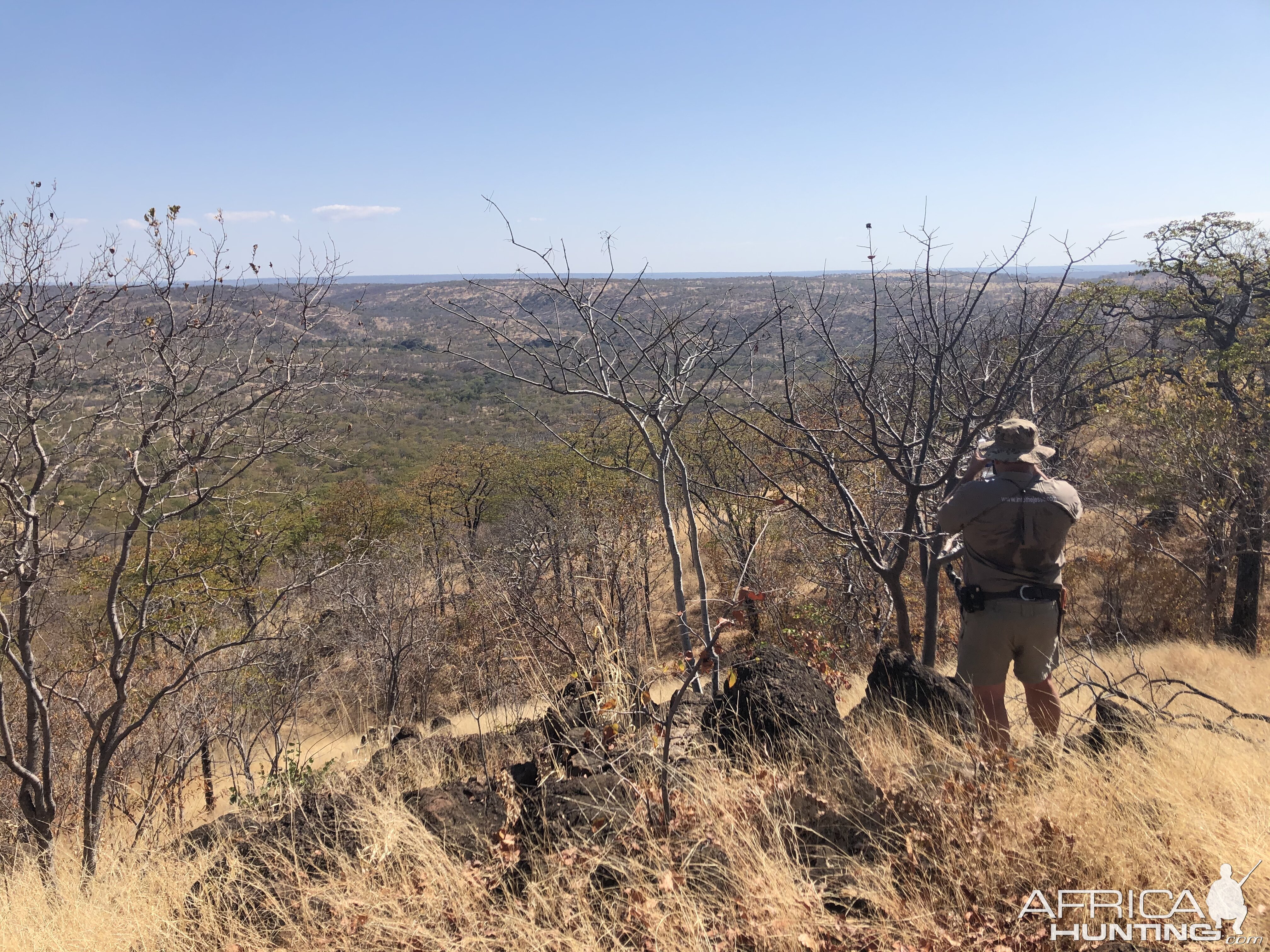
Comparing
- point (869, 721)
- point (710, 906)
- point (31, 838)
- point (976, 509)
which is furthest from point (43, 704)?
point (976, 509)

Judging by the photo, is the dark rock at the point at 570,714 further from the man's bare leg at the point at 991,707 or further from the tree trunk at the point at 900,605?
the tree trunk at the point at 900,605

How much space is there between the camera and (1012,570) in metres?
3.45

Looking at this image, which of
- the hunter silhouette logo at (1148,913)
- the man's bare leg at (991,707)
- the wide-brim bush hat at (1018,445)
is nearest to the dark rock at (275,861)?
the hunter silhouette logo at (1148,913)

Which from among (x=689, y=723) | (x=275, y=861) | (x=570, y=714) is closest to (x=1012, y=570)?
(x=689, y=723)

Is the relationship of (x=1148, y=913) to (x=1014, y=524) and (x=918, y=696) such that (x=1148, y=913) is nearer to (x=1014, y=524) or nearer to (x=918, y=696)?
(x=1014, y=524)

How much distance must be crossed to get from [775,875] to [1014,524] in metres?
1.98

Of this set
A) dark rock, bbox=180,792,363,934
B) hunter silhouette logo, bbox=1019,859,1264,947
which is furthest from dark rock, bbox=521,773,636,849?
hunter silhouette logo, bbox=1019,859,1264,947

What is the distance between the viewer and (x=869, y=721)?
390cm

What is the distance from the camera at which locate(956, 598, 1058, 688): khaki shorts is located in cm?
Answer: 341

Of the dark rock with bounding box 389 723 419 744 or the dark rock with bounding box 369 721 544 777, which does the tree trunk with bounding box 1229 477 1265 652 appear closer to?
the dark rock with bounding box 369 721 544 777

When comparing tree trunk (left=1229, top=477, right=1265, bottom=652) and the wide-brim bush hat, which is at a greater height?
the wide-brim bush hat

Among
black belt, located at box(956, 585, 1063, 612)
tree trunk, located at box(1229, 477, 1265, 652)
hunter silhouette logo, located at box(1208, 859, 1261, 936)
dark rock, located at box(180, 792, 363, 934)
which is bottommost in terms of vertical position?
tree trunk, located at box(1229, 477, 1265, 652)

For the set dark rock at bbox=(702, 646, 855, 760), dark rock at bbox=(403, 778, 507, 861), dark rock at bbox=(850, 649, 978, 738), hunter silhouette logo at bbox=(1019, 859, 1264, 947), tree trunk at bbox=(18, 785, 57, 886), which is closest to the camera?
hunter silhouette logo at bbox=(1019, 859, 1264, 947)

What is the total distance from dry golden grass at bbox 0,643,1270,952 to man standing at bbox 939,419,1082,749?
397 millimetres
